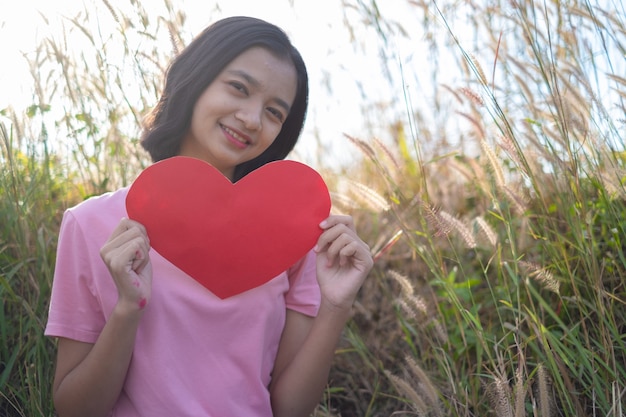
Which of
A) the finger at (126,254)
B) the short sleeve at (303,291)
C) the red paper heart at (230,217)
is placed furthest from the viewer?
the short sleeve at (303,291)

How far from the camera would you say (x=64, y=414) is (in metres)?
1.49

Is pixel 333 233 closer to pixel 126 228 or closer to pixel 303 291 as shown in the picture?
pixel 303 291

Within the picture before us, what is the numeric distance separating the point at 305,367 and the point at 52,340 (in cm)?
84

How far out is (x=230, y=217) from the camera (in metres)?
1.48

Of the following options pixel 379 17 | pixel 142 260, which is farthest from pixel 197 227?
pixel 379 17

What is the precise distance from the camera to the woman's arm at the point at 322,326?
1.51 meters

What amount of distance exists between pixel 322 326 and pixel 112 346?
488mm

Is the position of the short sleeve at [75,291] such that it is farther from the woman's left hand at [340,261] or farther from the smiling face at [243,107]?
the woman's left hand at [340,261]

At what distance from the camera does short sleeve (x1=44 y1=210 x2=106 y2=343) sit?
1.47 meters

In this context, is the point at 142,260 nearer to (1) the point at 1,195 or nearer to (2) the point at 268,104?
(2) the point at 268,104

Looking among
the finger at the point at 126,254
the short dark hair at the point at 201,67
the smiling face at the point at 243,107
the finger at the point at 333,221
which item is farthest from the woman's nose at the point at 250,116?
the finger at the point at 126,254

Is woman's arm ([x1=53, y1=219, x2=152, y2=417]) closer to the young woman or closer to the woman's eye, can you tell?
the young woman

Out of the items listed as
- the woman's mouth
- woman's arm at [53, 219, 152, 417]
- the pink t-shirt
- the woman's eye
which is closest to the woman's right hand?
woman's arm at [53, 219, 152, 417]

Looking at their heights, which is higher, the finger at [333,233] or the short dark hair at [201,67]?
the short dark hair at [201,67]
